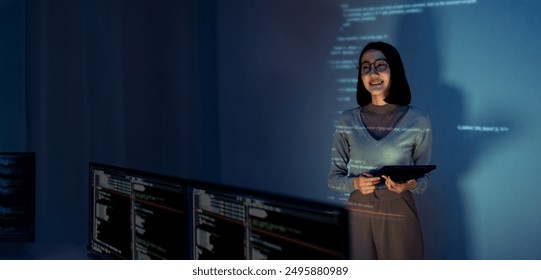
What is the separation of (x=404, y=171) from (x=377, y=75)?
1.50ft

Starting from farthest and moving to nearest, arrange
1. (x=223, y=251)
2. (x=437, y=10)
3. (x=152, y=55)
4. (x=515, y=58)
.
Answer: (x=152, y=55) → (x=437, y=10) → (x=515, y=58) → (x=223, y=251)

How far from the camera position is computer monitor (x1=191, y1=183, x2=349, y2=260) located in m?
1.05

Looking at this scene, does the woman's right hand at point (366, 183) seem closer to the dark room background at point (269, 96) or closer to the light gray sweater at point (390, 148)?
the light gray sweater at point (390, 148)

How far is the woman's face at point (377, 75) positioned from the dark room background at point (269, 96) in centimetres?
35

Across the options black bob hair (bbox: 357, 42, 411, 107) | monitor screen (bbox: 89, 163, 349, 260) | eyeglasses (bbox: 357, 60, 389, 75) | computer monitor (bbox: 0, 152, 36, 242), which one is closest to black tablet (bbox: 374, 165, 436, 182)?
black bob hair (bbox: 357, 42, 411, 107)

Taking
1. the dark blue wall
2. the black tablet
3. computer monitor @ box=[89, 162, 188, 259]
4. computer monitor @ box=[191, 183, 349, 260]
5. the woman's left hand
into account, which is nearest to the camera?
computer monitor @ box=[191, 183, 349, 260]

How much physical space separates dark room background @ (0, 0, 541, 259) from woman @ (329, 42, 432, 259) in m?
0.34

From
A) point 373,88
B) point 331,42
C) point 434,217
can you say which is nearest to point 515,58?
point 373,88

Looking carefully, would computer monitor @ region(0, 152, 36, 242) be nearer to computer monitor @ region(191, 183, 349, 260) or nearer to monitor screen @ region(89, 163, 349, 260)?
monitor screen @ region(89, 163, 349, 260)

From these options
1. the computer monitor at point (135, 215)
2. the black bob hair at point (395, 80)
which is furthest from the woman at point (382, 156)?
the computer monitor at point (135, 215)
